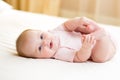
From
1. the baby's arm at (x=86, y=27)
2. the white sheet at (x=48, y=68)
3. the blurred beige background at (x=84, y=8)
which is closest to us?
the white sheet at (x=48, y=68)

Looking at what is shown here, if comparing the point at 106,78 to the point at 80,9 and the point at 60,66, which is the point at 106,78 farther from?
the point at 80,9

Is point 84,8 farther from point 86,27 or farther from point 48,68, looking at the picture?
point 48,68

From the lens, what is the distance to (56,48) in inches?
58.6

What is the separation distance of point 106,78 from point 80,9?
1.96 m

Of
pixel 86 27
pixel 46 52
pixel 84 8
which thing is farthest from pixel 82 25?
pixel 84 8

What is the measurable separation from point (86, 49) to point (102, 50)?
3.8 inches

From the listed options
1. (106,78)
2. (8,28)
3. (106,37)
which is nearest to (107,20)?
(8,28)

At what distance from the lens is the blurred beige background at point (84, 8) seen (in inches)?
120

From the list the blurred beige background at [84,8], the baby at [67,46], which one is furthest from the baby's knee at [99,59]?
the blurred beige background at [84,8]

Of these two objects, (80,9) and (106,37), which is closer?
(106,37)

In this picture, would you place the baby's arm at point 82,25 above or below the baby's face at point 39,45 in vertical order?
above

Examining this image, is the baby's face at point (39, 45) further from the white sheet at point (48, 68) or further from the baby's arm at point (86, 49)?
the baby's arm at point (86, 49)

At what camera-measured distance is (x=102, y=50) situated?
1445 mm

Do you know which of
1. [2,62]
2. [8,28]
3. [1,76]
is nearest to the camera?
[1,76]
